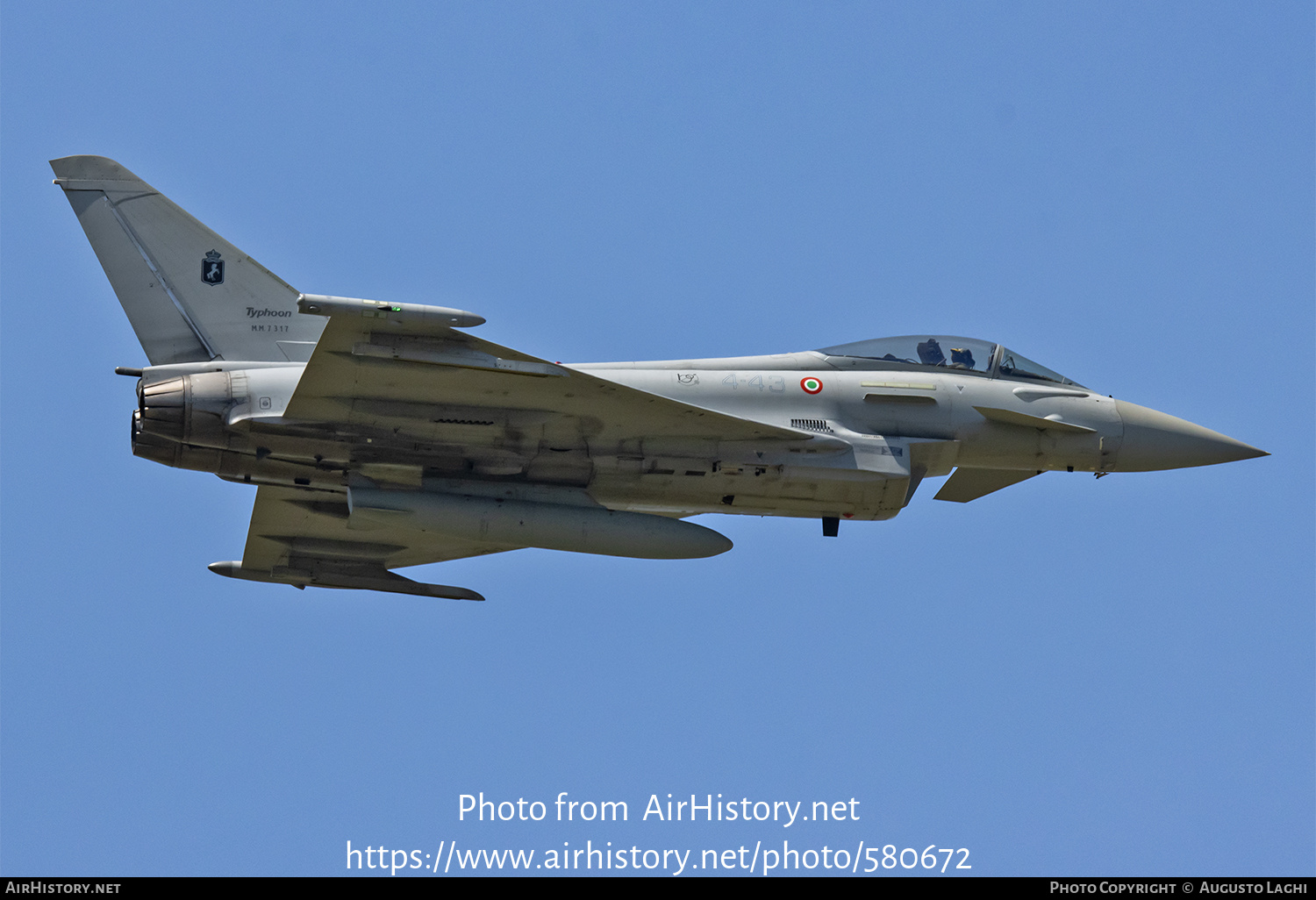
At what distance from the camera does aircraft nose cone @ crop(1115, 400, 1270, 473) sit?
59.9 ft

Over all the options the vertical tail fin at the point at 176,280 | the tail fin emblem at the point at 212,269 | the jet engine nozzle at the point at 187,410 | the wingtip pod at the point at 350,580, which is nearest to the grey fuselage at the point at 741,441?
the jet engine nozzle at the point at 187,410

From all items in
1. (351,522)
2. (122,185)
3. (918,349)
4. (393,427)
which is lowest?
(351,522)

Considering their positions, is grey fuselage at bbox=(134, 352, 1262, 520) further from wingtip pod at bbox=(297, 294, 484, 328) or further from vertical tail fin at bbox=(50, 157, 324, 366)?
wingtip pod at bbox=(297, 294, 484, 328)

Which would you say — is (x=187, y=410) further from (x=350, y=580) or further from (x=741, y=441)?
(x=741, y=441)

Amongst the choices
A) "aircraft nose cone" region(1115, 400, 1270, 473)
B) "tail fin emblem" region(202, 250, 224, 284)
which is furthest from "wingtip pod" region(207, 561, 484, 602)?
"aircraft nose cone" region(1115, 400, 1270, 473)

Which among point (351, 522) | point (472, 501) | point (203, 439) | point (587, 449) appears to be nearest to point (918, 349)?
point (587, 449)

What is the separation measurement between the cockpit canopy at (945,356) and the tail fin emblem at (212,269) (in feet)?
23.0

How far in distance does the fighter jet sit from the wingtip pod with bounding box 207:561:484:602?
128cm

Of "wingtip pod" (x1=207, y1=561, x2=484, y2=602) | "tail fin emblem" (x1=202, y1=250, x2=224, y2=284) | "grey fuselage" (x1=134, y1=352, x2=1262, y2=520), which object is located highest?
"tail fin emblem" (x1=202, y1=250, x2=224, y2=284)

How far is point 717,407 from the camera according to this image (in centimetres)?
1723

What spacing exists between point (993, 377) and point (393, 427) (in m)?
7.12

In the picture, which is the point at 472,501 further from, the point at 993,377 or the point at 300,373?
the point at 993,377

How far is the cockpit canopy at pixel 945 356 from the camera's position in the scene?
18.0 m

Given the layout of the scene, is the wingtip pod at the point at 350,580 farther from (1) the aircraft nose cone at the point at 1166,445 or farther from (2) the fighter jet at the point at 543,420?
(1) the aircraft nose cone at the point at 1166,445
